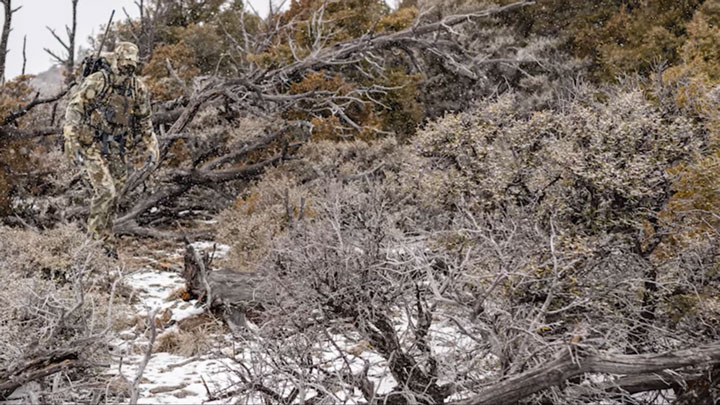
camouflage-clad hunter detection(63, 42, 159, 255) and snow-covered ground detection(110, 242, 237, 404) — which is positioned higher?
camouflage-clad hunter detection(63, 42, 159, 255)

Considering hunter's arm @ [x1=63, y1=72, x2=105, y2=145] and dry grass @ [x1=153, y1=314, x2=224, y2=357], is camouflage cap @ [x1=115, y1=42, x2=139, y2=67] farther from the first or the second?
dry grass @ [x1=153, y1=314, x2=224, y2=357]

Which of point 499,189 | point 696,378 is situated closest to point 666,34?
point 499,189

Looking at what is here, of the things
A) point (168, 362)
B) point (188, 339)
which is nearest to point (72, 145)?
point (188, 339)

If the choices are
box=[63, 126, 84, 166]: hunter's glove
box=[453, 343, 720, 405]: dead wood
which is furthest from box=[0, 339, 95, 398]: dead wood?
box=[63, 126, 84, 166]: hunter's glove

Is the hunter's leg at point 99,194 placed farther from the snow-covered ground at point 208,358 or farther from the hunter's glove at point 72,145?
the snow-covered ground at point 208,358

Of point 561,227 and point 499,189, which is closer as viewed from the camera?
point 561,227

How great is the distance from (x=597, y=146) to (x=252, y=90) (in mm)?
5886

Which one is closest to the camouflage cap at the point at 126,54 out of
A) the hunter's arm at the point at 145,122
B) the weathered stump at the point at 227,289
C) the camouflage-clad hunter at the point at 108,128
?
the camouflage-clad hunter at the point at 108,128

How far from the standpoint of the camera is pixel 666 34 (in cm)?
1258

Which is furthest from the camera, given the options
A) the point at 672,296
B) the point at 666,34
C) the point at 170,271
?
the point at 666,34

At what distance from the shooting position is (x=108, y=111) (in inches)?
227

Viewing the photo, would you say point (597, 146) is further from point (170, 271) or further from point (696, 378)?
point (170, 271)

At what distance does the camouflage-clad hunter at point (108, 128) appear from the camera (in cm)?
548

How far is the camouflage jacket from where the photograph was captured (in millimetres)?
5469
